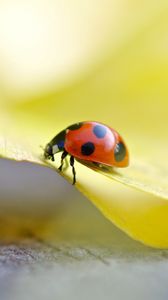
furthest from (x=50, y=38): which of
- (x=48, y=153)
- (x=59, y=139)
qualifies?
(x=48, y=153)

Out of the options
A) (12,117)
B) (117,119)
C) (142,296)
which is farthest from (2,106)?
(142,296)

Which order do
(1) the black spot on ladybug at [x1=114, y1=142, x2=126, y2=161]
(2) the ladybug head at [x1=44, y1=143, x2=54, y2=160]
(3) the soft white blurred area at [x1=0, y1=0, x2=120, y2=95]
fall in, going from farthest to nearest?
(3) the soft white blurred area at [x1=0, y1=0, x2=120, y2=95] → (1) the black spot on ladybug at [x1=114, y1=142, x2=126, y2=161] → (2) the ladybug head at [x1=44, y1=143, x2=54, y2=160]

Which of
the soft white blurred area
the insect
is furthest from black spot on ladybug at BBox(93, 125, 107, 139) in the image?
the soft white blurred area

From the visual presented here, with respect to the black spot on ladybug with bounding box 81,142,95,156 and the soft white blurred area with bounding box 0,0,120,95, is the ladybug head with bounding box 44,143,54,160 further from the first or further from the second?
the soft white blurred area with bounding box 0,0,120,95

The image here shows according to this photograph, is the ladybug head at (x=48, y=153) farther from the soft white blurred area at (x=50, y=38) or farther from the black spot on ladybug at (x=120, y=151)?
the soft white blurred area at (x=50, y=38)

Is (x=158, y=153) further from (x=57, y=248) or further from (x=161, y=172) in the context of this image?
(x=57, y=248)

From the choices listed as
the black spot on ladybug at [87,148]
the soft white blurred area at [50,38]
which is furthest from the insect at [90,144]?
A: the soft white blurred area at [50,38]
